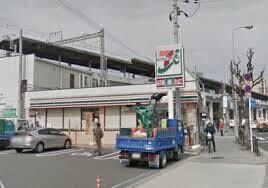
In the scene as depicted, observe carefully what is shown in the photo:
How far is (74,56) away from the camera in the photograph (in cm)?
5612

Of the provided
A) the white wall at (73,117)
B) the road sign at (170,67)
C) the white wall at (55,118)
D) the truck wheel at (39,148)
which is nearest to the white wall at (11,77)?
the white wall at (55,118)

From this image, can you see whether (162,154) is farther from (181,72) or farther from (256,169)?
(181,72)

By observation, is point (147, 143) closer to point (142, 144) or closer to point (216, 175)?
point (142, 144)

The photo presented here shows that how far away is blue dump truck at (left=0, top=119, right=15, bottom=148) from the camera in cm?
2764

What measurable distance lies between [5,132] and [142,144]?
548 inches

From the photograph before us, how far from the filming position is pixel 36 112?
1346 inches

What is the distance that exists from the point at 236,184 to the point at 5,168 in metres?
9.48

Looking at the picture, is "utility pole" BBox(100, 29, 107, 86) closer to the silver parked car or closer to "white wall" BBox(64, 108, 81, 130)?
"white wall" BBox(64, 108, 81, 130)

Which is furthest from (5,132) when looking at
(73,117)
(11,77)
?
(11,77)

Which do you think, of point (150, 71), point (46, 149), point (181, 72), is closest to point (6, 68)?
point (46, 149)

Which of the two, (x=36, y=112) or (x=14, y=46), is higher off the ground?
(x=14, y=46)

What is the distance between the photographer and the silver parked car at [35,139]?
81.3 ft

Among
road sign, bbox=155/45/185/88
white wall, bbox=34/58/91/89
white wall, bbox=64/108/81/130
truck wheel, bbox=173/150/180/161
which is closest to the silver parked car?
white wall, bbox=64/108/81/130

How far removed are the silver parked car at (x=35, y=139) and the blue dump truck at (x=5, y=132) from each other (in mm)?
2291
